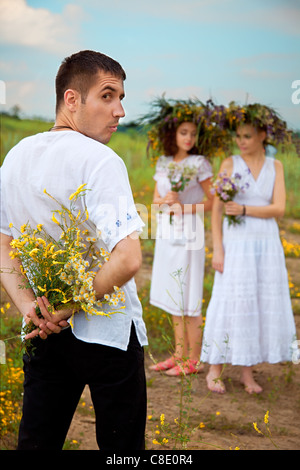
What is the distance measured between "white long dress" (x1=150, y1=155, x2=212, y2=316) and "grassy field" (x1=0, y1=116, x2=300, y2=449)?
1.13 ft

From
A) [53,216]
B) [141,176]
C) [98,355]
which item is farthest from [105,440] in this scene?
[141,176]

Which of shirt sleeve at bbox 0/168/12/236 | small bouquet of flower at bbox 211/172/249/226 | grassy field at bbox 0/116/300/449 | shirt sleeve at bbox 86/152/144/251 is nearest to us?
shirt sleeve at bbox 86/152/144/251

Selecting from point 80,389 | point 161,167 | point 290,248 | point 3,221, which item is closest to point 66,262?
point 3,221

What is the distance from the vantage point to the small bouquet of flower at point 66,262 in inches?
78.2

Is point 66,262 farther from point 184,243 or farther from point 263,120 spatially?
point 184,243

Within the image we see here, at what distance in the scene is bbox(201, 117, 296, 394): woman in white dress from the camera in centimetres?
463

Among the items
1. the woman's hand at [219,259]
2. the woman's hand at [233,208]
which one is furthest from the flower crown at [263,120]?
the woman's hand at [219,259]

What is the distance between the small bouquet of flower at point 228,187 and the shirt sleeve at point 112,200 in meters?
2.71

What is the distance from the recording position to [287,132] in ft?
15.5

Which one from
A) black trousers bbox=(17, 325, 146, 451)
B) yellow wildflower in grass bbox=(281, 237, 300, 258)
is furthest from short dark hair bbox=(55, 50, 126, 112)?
yellow wildflower in grass bbox=(281, 237, 300, 258)

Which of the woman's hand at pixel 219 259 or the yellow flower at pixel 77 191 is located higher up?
the yellow flower at pixel 77 191

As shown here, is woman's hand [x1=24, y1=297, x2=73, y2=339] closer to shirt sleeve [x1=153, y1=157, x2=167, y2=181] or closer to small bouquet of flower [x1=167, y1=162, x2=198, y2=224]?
small bouquet of flower [x1=167, y1=162, x2=198, y2=224]

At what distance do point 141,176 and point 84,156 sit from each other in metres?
9.65

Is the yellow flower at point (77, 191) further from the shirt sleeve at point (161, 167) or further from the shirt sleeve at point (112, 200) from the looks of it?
the shirt sleeve at point (161, 167)
